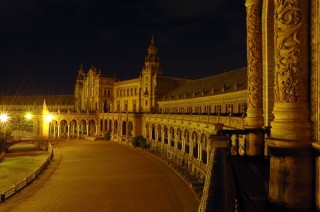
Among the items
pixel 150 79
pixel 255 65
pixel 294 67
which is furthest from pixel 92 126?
pixel 294 67

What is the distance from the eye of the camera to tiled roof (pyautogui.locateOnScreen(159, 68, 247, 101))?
38.1 m

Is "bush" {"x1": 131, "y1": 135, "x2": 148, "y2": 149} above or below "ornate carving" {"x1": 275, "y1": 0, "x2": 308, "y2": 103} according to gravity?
below

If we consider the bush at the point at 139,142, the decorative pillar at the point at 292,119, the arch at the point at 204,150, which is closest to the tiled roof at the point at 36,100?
the bush at the point at 139,142

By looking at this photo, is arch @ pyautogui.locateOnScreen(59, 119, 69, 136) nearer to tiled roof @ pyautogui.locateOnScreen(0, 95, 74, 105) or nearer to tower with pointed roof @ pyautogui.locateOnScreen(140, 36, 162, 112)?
tiled roof @ pyautogui.locateOnScreen(0, 95, 74, 105)

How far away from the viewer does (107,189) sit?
24.2 metres

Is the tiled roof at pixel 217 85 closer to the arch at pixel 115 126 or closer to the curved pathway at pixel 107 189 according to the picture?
the arch at pixel 115 126

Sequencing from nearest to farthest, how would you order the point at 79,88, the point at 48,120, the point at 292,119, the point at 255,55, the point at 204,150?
1. the point at 292,119
2. the point at 255,55
3. the point at 204,150
4. the point at 48,120
5. the point at 79,88

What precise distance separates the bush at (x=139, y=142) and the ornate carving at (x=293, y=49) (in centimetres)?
4410

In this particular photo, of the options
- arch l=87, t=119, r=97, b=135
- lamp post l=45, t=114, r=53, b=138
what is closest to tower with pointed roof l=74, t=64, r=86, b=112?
arch l=87, t=119, r=97, b=135

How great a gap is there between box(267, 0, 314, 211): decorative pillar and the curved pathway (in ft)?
43.8

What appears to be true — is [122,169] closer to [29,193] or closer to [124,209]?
[29,193]

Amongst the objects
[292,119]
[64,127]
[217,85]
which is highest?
[217,85]

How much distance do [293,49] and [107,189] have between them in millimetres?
21219

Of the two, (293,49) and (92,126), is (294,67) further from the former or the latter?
(92,126)
